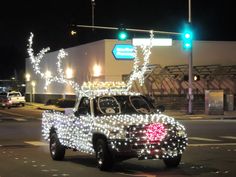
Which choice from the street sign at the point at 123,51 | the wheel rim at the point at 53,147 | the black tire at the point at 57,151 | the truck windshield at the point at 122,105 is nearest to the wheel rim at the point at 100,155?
the truck windshield at the point at 122,105

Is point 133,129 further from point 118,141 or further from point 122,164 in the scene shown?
point 122,164

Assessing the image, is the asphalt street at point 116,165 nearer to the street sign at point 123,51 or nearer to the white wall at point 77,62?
the street sign at point 123,51

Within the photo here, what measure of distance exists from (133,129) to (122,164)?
A: 1992mm

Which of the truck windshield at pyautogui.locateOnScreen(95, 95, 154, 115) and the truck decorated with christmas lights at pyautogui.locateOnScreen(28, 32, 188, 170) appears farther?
the truck windshield at pyautogui.locateOnScreen(95, 95, 154, 115)

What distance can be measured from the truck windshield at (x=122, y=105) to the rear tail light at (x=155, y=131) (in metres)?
1.25

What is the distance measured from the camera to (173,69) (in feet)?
192

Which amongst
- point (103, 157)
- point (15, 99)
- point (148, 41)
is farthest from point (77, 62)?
point (103, 157)

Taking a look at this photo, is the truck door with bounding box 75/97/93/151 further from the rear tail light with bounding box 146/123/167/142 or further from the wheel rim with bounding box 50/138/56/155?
the rear tail light with bounding box 146/123/167/142

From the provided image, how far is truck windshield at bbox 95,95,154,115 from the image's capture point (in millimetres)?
14945

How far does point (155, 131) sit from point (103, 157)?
1.34 m

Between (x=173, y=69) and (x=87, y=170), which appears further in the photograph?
(x=173, y=69)

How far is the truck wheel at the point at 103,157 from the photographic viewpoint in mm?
13867

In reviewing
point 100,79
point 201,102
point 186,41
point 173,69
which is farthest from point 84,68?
point 186,41

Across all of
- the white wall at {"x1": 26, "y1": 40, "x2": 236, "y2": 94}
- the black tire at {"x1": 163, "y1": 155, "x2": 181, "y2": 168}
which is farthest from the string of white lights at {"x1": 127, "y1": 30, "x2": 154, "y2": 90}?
the black tire at {"x1": 163, "y1": 155, "x2": 181, "y2": 168}
